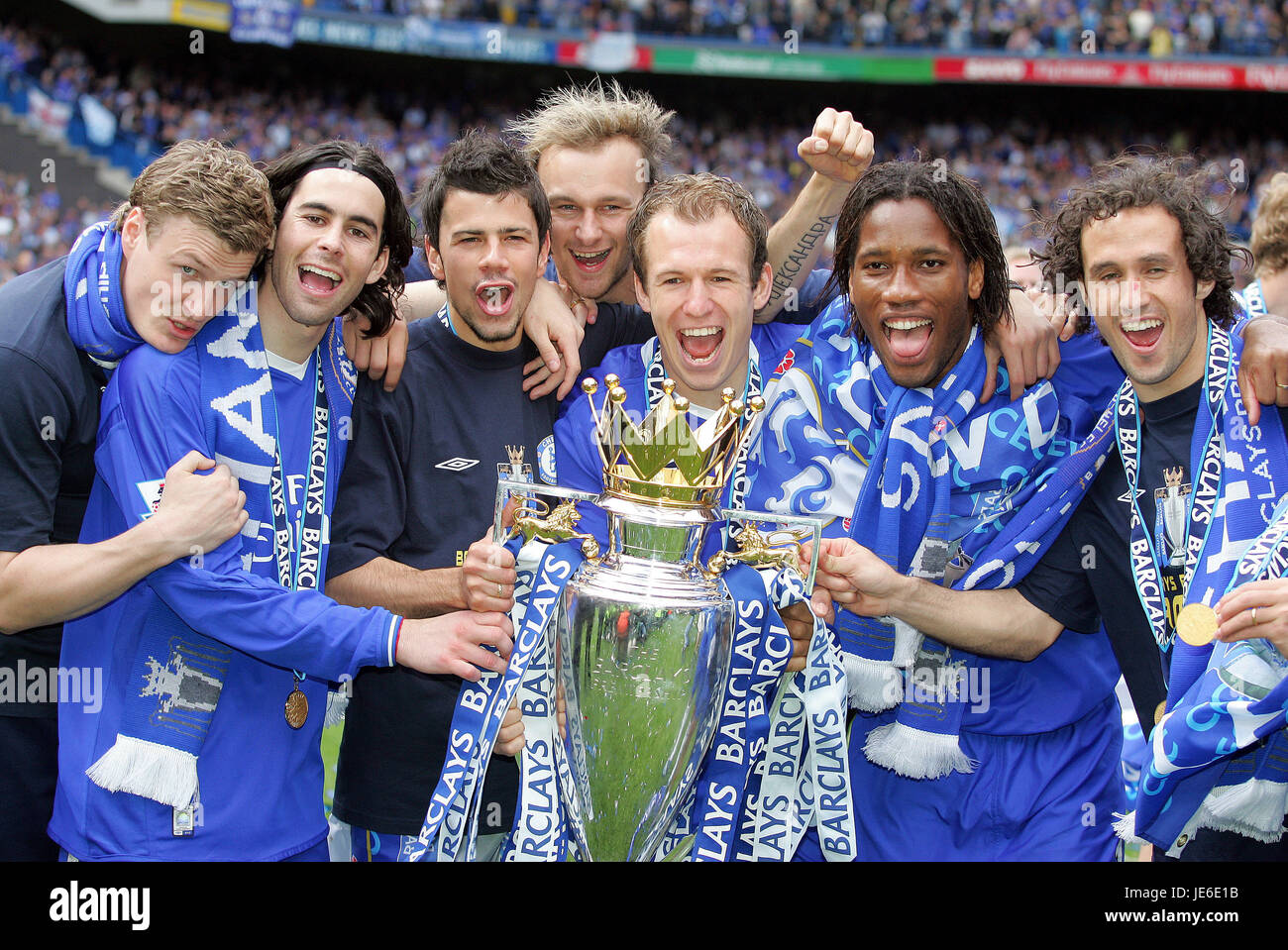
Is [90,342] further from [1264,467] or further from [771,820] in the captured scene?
[1264,467]

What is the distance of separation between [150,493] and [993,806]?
2358 millimetres

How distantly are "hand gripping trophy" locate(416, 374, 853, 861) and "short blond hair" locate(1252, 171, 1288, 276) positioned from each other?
2223 mm

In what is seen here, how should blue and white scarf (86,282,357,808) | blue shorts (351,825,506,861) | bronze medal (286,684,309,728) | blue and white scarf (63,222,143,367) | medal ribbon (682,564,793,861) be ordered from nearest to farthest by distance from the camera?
medal ribbon (682,564,793,861), blue and white scarf (86,282,357,808), blue and white scarf (63,222,143,367), bronze medal (286,684,309,728), blue shorts (351,825,506,861)

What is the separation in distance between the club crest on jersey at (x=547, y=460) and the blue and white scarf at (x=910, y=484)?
0.56 meters

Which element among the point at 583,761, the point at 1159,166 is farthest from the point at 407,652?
the point at 1159,166

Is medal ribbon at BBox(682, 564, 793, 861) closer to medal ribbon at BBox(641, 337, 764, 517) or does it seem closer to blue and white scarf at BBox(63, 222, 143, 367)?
medal ribbon at BBox(641, 337, 764, 517)

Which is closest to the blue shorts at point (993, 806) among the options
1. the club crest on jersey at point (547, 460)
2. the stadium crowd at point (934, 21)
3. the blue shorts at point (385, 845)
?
the blue shorts at point (385, 845)

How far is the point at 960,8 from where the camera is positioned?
2522 centimetres

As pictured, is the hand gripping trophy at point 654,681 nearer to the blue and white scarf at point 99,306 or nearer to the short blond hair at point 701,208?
the short blond hair at point 701,208

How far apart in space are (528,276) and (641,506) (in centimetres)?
110

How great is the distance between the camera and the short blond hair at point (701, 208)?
119 inches

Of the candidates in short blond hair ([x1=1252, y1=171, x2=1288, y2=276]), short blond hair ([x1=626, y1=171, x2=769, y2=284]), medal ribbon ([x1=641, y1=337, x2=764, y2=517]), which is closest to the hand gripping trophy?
medal ribbon ([x1=641, y1=337, x2=764, y2=517])

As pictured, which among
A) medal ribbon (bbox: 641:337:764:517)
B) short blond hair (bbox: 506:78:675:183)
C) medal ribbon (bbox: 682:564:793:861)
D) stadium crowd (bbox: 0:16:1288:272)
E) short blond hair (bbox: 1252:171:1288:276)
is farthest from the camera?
stadium crowd (bbox: 0:16:1288:272)

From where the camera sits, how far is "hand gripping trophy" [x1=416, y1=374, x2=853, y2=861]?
234 centimetres
